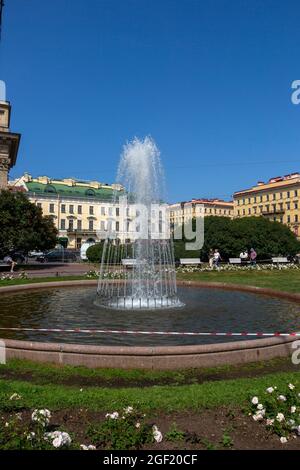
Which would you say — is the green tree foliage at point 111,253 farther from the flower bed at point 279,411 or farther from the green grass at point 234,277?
the flower bed at point 279,411

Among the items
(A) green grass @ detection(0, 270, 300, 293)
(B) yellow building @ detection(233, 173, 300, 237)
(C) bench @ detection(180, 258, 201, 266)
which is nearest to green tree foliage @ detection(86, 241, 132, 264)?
(C) bench @ detection(180, 258, 201, 266)

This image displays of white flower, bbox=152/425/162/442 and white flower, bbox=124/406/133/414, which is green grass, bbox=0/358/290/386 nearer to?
white flower, bbox=124/406/133/414

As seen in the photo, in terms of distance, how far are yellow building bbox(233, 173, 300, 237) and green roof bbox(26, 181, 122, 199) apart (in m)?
36.2

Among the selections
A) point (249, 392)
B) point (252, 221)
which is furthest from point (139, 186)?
point (252, 221)

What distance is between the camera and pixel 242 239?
1900 inches

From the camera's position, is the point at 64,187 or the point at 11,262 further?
the point at 64,187

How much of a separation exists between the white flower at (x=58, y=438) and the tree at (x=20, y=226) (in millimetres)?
27360

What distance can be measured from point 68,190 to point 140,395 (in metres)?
98.2

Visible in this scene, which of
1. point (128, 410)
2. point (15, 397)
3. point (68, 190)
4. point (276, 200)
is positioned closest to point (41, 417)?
point (128, 410)

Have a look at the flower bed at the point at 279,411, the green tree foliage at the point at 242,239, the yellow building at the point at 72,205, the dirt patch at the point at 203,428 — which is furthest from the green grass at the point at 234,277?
the yellow building at the point at 72,205

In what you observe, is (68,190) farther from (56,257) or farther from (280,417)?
(280,417)
